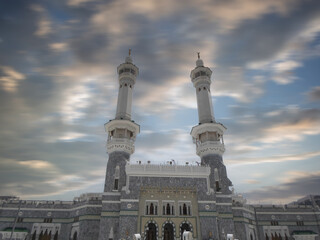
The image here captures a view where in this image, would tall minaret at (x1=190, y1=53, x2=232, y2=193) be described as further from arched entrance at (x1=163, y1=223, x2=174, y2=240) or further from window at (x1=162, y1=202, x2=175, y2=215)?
arched entrance at (x1=163, y1=223, x2=174, y2=240)

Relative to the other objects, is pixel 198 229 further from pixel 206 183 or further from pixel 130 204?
pixel 130 204

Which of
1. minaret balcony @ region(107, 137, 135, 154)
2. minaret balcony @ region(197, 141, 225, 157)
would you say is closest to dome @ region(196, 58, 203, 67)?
minaret balcony @ region(197, 141, 225, 157)

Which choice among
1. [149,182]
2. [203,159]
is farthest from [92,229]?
[203,159]

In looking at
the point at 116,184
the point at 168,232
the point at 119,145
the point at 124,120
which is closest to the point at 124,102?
the point at 124,120

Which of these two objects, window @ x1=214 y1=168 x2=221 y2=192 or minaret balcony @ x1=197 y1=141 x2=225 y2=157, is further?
minaret balcony @ x1=197 y1=141 x2=225 y2=157

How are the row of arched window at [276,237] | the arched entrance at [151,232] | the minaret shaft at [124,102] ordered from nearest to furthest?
the arched entrance at [151,232], the row of arched window at [276,237], the minaret shaft at [124,102]

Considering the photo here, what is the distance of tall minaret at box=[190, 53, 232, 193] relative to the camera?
39969mm

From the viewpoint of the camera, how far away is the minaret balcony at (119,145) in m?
40.6

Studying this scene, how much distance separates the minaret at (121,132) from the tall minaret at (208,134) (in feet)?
40.8

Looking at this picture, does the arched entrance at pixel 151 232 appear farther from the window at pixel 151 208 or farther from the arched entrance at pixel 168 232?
the window at pixel 151 208

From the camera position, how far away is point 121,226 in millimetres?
32344

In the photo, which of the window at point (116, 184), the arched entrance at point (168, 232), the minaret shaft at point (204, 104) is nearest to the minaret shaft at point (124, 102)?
the window at point (116, 184)

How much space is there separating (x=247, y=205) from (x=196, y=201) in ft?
45.0

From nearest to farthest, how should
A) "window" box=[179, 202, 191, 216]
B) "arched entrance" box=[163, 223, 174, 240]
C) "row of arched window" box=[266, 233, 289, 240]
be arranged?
"arched entrance" box=[163, 223, 174, 240] → "window" box=[179, 202, 191, 216] → "row of arched window" box=[266, 233, 289, 240]
